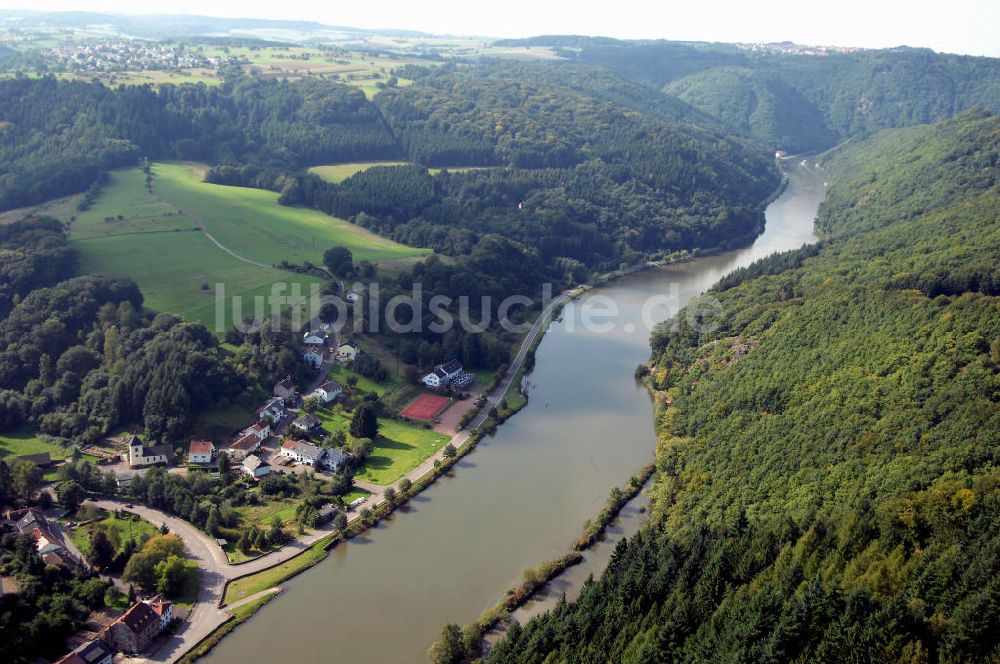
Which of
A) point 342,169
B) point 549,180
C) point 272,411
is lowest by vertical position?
point 272,411

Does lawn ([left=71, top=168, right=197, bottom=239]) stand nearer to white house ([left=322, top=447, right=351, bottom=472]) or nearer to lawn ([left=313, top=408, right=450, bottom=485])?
lawn ([left=313, top=408, right=450, bottom=485])

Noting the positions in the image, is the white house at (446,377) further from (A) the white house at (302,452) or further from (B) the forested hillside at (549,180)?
(B) the forested hillside at (549,180)

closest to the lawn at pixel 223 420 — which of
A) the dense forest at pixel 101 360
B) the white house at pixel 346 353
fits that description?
the dense forest at pixel 101 360

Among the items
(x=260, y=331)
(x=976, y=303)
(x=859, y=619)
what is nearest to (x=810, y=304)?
(x=976, y=303)

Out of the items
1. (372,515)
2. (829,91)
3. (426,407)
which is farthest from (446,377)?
(829,91)

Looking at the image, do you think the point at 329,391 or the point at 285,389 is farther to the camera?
the point at 329,391

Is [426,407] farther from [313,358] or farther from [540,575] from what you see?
[540,575]

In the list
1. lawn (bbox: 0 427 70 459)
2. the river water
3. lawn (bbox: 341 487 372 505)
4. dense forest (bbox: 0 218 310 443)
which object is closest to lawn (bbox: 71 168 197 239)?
dense forest (bbox: 0 218 310 443)
